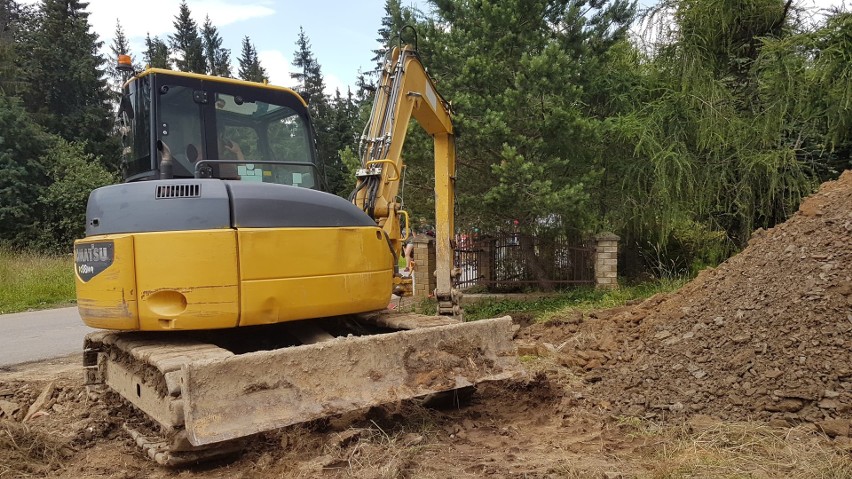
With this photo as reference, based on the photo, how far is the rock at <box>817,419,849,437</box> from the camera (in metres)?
4.00

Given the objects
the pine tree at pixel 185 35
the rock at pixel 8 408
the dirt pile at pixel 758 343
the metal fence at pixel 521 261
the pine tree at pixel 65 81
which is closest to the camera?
the dirt pile at pixel 758 343

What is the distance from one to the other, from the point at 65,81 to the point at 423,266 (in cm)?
3032

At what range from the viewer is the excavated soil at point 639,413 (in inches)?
148

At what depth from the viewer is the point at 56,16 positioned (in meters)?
33.4

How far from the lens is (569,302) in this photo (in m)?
10.8


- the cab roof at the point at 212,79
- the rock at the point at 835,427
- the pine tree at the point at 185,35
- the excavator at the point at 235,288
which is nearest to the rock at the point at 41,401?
the excavator at the point at 235,288

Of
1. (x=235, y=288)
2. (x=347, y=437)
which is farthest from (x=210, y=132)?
(x=347, y=437)

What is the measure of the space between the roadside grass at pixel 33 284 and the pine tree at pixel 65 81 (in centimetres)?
1741

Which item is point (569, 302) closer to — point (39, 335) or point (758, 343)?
point (758, 343)

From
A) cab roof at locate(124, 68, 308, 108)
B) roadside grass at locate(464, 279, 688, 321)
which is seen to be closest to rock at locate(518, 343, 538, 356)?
roadside grass at locate(464, 279, 688, 321)

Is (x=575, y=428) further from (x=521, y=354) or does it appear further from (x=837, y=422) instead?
(x=521, y=354)

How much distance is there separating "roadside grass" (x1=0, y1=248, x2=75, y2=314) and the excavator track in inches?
379

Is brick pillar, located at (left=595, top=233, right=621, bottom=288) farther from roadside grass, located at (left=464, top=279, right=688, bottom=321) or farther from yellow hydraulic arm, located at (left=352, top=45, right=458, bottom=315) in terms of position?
yellow hydraulic arm, located at (left=352, top=45, right=458, bottom=315)

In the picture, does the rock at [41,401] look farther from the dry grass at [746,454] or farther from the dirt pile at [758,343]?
the dry grass at [746,454]
